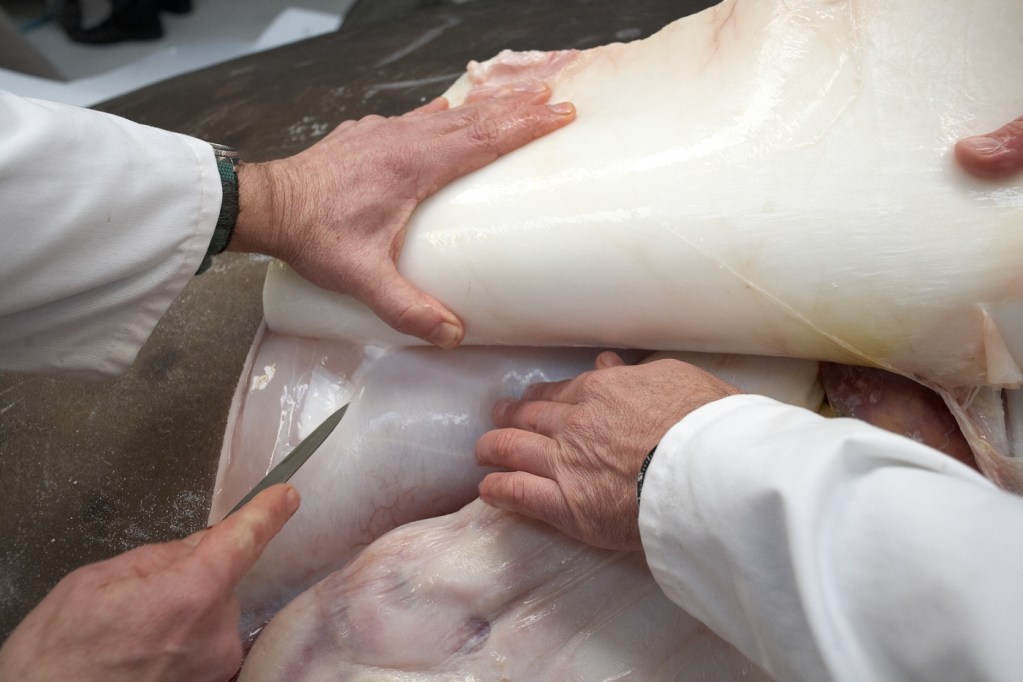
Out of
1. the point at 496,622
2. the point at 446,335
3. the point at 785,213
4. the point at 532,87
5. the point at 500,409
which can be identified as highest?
the point at 532,87

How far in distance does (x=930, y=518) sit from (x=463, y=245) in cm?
66

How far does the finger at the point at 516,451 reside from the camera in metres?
0.98

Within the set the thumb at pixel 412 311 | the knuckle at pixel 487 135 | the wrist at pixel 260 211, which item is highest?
the knuckle at pixel 487 135

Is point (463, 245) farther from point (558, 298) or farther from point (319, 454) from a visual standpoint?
→ point (319, 454)

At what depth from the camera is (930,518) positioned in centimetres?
59

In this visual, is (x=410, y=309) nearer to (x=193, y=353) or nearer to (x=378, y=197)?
(x=378, y=197)

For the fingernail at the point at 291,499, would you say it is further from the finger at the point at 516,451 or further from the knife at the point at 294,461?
the finger at the point at 516,451

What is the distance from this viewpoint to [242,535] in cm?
88

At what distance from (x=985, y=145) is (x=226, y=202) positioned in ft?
3.21

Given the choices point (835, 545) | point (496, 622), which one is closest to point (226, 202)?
point (496, 622)

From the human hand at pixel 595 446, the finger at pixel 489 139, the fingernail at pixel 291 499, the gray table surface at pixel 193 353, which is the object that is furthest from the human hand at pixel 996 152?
the gray table surface at pixel 193 353

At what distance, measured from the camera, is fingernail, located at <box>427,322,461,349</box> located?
1.08 meters

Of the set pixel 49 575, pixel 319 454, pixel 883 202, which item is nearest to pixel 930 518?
pixel 883 202

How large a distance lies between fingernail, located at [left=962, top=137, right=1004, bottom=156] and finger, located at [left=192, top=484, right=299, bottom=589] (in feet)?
2.87
